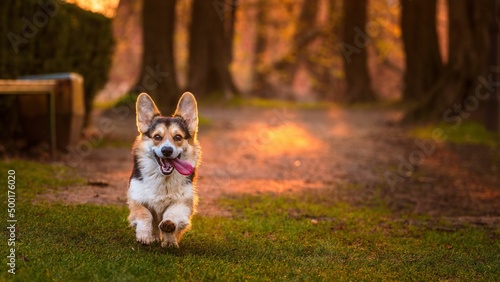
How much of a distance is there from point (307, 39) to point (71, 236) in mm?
35659

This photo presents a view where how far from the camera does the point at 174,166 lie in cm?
632

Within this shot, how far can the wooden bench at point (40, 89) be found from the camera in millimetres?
11266

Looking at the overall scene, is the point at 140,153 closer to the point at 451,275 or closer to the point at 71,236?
the point at 71,236

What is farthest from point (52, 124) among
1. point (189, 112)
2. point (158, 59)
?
point (158, 59)

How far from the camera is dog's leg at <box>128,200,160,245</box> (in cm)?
622

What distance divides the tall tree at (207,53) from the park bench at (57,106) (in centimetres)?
1537

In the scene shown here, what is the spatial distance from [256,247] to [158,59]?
1551 cm

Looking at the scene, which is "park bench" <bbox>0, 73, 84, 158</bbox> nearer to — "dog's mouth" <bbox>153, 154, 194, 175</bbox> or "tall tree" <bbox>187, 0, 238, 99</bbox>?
"dog's mouth" <bbox>153, 154, 194, 175</bbox>

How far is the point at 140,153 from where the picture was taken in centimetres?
642

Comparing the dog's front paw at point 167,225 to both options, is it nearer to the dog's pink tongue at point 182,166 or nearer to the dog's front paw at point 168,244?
the dog's front paw at point 168,244

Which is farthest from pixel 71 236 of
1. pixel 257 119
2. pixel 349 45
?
pixel 349 45

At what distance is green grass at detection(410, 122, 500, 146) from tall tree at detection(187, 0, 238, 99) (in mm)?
11845

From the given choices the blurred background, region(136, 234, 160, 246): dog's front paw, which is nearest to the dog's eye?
region(136, 234, 160, 246): dog's front paw

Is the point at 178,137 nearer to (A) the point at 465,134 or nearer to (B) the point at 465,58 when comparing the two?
(A) the point at 465,134
